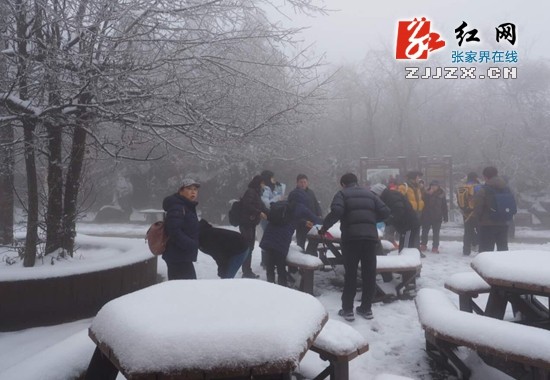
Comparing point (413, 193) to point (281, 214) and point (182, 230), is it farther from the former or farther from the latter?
point (182, 230)

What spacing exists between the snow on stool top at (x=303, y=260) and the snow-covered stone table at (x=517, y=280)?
211 cm

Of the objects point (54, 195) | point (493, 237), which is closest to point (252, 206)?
point (54, 195)

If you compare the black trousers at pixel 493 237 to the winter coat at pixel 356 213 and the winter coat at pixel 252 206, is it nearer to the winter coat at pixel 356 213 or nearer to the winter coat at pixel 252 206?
the winter coat at pixel 356 213

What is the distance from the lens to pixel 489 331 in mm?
3074

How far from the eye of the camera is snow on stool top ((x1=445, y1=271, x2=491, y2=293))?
457 cm

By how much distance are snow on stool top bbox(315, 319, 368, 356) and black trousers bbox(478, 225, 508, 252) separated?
18.3 ft

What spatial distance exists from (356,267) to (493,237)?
13.6 feet

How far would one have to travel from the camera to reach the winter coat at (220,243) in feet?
15.9

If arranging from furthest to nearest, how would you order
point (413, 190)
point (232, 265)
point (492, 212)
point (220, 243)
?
point (413, 190), point (492, 212), point (232, 265), point (220, 243)

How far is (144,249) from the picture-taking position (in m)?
6.23

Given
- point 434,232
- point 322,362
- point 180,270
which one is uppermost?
point 180,270

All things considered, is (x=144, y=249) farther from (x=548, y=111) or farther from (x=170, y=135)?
(x=548, y=111)

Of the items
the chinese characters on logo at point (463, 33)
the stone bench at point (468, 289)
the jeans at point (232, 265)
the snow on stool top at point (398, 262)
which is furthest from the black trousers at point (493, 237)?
the chinese characters on logo at point (463, 33)

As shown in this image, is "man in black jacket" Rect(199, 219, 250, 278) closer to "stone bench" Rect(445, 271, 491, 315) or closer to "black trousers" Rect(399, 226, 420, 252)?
"stone bench" Rect(445, 271, 491, 315)
